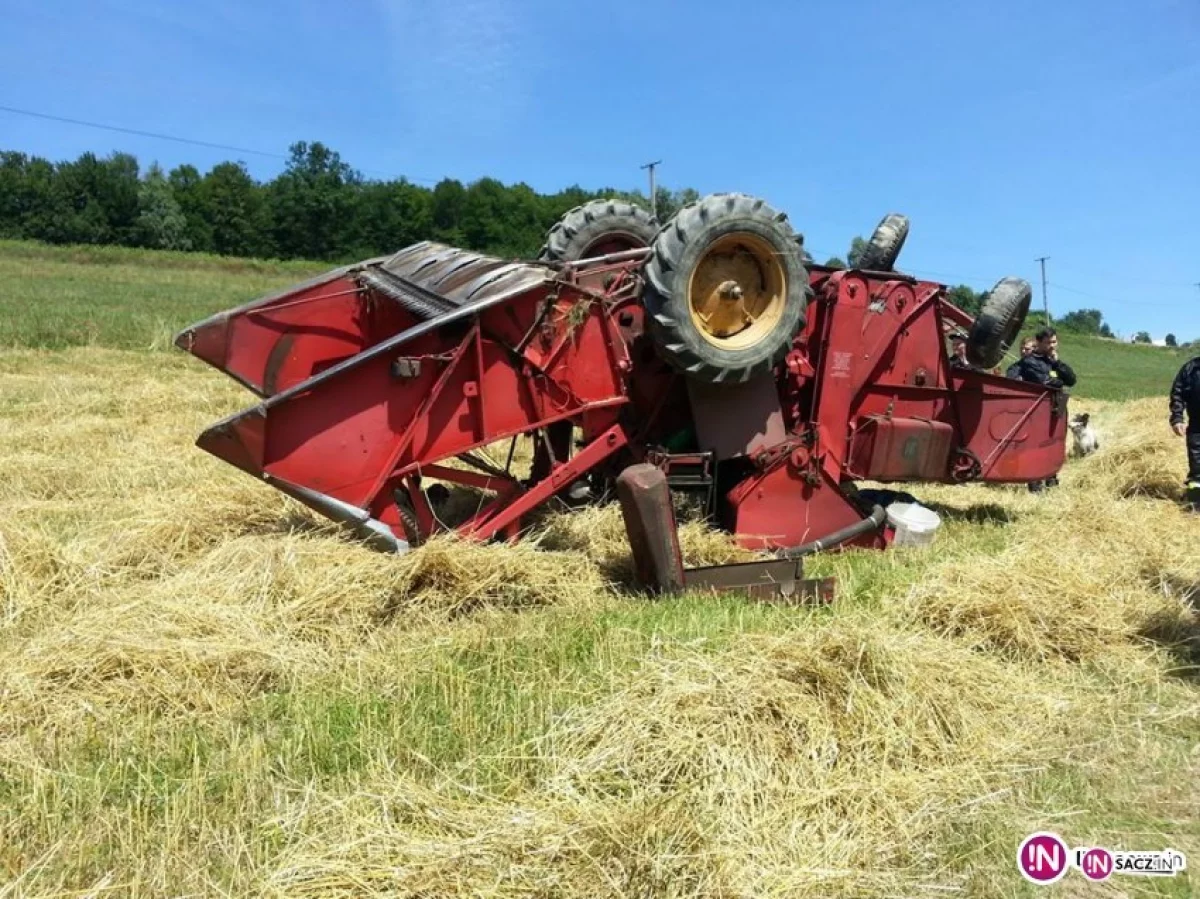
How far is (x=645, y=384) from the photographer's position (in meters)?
5.43

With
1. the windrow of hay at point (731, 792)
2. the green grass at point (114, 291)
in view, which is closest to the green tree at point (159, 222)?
the green grass at point (114, 291)

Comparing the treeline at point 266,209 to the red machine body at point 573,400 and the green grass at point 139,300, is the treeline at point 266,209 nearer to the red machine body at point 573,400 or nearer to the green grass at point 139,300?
the green grass at point 139,300

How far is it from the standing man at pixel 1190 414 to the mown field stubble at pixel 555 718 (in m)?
2.68

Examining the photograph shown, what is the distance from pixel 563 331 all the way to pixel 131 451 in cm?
496

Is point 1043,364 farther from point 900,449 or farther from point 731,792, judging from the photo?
point 731,792

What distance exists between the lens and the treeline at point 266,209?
6700 centimetres

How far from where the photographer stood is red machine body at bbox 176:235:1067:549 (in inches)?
169

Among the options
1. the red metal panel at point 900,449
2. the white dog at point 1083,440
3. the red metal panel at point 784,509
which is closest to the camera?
the red metal panel at point 784,509

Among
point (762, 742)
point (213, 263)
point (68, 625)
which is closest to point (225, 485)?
→ point (68, 625)

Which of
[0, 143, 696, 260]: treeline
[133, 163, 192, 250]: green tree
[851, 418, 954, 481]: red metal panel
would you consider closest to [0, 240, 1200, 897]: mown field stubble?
[851, 418, 954, 481]: red metal panel

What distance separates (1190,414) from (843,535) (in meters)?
4.38

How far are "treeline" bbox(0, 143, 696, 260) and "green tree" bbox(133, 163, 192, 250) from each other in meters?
0.08

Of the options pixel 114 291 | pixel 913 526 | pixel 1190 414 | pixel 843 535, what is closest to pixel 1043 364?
pixel 1190 414

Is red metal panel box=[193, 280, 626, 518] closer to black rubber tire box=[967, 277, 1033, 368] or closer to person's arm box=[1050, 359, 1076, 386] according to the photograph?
black rubber tire box=[967, 277, 1033, 368]
